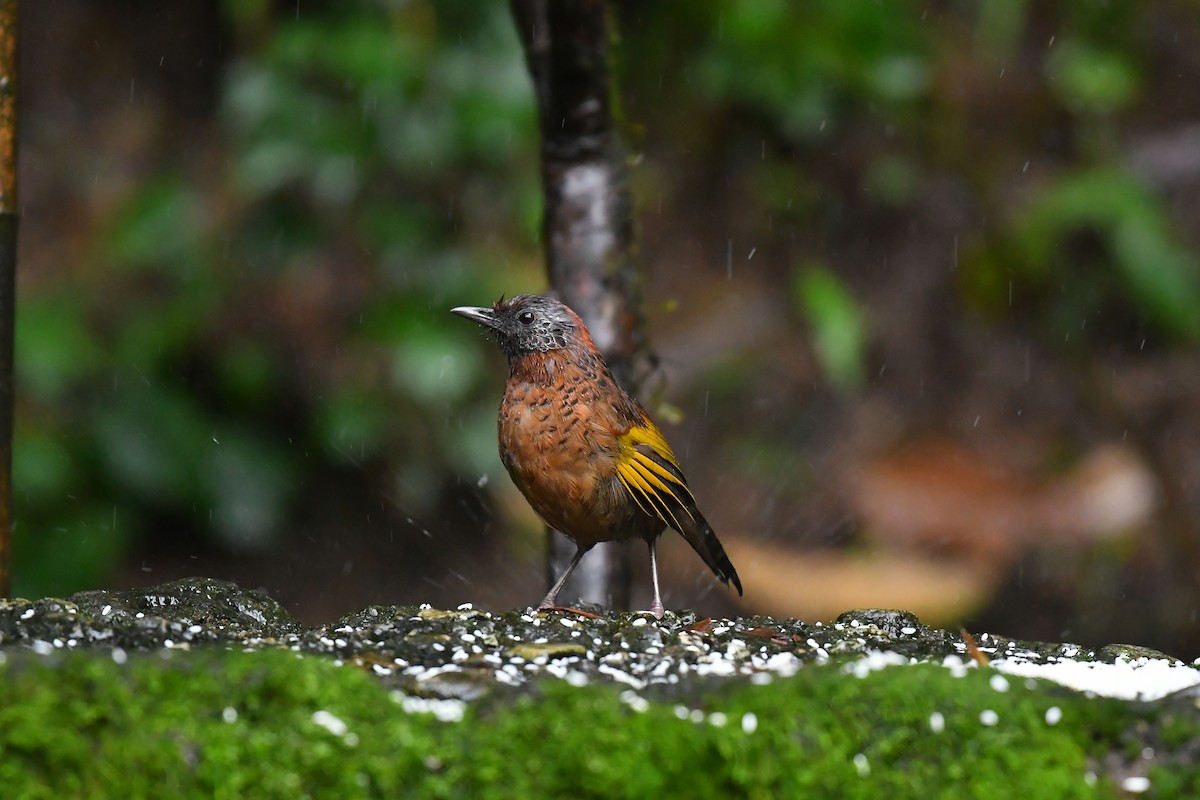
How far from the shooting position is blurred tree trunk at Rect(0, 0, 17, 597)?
10.6ft

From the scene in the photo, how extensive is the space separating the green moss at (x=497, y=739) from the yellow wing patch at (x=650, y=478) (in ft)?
6.15

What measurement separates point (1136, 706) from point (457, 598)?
5616 mm

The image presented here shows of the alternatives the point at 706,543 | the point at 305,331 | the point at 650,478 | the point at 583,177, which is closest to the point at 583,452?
the point at 650,478

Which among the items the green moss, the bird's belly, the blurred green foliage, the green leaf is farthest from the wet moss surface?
the green leaf

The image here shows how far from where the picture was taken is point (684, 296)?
8.33 m

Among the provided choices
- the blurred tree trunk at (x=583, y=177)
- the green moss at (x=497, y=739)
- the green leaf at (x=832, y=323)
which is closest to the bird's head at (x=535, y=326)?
the blurred tree trunk at (x=583, y=177)

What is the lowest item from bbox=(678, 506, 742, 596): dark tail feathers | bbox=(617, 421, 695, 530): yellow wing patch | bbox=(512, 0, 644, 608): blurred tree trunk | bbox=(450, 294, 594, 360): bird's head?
bbox=(678, 506, 742, 596): dark tail feathers

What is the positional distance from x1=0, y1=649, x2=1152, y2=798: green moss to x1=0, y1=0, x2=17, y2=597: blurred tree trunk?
1396 millimetres

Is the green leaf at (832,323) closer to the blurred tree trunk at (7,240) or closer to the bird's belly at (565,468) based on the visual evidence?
the bird's belly at (565,468)

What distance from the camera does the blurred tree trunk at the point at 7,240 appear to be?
323 cm

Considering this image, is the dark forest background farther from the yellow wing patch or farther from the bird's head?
the yellow wing patch

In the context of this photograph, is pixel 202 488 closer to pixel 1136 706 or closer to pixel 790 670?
pixel 790 670

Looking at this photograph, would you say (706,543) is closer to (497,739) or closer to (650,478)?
(650,478)

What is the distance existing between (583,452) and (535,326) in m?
0.45
